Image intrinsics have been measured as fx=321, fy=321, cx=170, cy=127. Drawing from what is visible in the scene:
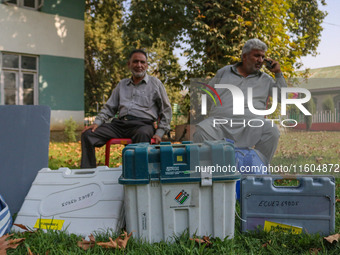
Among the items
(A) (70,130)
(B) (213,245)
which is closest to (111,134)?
(B) (213,245)

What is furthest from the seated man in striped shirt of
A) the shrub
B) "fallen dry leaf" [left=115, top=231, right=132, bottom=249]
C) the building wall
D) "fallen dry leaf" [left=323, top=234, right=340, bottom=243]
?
the building wall

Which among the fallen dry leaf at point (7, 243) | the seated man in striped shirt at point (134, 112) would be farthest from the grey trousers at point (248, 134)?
the fallen dry leaf at point (7, 243)

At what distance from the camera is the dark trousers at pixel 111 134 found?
3311mm

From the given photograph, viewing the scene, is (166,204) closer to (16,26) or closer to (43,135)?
(43,135)

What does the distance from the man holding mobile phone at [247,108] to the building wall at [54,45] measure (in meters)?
7.32

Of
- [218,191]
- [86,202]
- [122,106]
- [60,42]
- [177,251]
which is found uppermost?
[60,42]

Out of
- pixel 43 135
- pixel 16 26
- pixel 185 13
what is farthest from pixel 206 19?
pixel 43 135

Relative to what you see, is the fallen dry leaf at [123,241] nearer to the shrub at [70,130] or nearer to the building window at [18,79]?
the shrub at [70,130]

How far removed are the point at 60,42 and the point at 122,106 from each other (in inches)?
281

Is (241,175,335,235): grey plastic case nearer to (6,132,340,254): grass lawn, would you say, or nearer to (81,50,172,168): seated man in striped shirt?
(6,132,340,254): grass lawn

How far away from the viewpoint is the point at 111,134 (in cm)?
344

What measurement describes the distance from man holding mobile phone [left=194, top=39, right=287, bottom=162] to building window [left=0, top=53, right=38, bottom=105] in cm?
764

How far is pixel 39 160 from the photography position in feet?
8.43

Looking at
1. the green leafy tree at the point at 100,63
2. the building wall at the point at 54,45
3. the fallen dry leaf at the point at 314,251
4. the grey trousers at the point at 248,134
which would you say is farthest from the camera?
the green leafy tree at the point at 100,63
